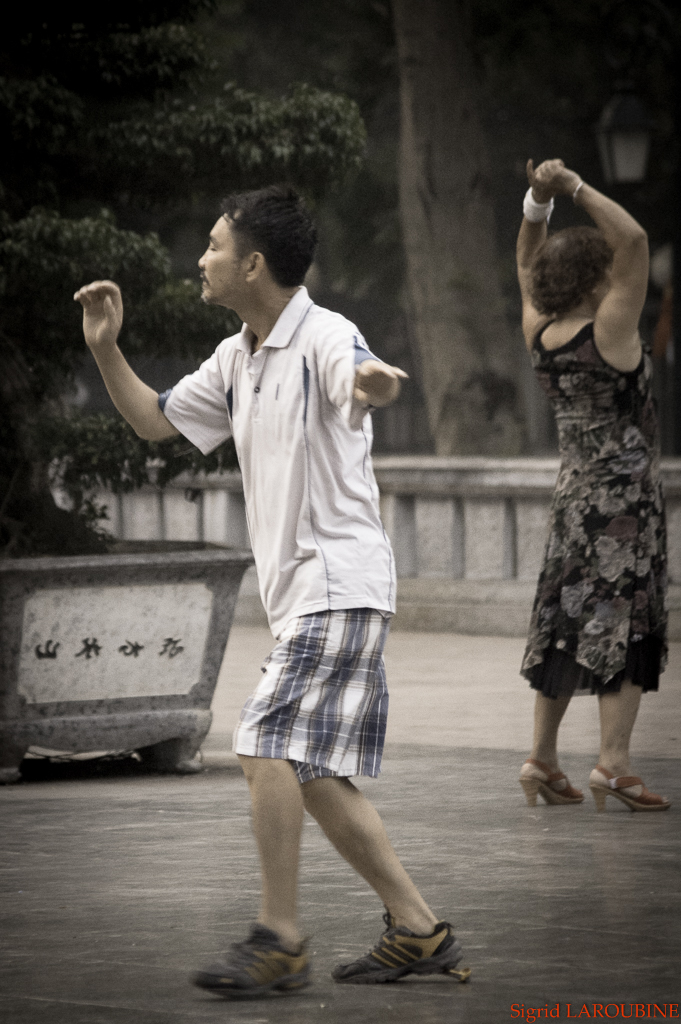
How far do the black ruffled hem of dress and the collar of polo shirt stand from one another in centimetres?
220

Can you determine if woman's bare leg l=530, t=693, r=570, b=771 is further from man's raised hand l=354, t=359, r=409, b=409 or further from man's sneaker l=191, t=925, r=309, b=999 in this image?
man's raised hand l=354, t=359, r=409, b=409

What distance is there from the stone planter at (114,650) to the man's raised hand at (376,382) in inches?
117

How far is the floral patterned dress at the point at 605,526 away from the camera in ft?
19.3

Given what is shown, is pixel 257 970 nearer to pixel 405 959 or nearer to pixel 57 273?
pixel 405 959

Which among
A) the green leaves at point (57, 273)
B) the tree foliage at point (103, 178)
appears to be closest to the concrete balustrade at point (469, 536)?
the tree foliage at point (103, 178)

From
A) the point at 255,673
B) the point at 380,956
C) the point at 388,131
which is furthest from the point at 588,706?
the point at 388,131

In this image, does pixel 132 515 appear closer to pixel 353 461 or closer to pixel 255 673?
pixel 255 673

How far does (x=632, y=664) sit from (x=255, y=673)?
3.86 metres

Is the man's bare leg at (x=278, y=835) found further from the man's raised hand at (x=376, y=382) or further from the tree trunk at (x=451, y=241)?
the tree trunk at (x=451, y=241)

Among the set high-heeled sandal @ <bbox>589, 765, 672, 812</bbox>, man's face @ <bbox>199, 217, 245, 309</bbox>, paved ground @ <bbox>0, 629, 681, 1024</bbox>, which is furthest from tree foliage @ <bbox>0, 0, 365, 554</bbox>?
man's face @ <bbox>199, 217, 245, 309</bbox>

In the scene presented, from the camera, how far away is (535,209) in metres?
5.96

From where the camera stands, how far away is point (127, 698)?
6836 mm

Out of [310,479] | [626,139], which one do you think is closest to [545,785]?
[310,479]

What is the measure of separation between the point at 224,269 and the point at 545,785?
99.8 inches
